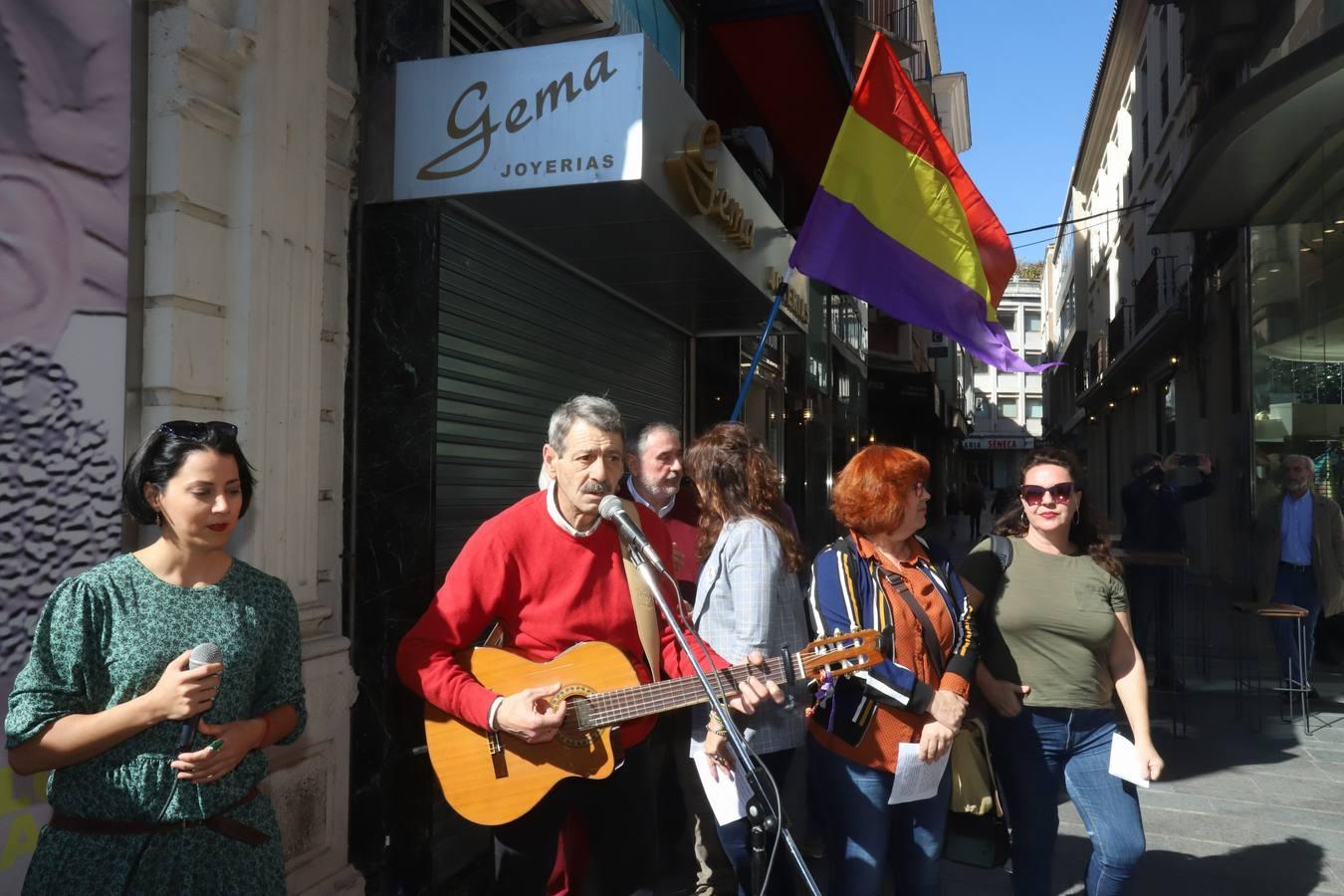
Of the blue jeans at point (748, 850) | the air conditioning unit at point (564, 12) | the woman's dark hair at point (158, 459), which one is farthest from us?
the air conditioning unit at point (564, 12)

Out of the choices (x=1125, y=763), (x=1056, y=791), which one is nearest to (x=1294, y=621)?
(x=1056, y=791)

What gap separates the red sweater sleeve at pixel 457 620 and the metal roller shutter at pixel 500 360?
148cm

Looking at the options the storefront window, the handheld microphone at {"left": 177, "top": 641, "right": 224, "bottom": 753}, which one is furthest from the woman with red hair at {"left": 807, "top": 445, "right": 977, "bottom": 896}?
the storefront window

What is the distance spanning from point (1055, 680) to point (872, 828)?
2.83ft

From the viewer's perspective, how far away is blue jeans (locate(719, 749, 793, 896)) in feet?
11.0

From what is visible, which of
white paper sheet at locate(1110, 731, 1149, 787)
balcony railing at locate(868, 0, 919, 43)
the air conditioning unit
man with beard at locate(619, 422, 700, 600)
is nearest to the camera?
white paper sheet at locate(1110, 731, 1149, 787)

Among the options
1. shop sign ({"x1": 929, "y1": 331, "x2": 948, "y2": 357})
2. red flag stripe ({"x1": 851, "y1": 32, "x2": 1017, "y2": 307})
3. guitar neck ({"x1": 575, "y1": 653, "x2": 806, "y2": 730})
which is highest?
shop sign ({"x1": 929, "y1": 331, "x2": 948, "y2": 357})

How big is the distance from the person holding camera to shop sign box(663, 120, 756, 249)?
4.87m

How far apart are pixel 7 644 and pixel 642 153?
285 cm

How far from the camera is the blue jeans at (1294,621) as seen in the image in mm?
7781

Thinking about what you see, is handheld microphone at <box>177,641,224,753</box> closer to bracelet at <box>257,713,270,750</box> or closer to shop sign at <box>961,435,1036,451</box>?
bracelet at <box>257,713,270,750</box>

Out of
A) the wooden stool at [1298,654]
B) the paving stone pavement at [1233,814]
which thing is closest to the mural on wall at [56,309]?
the paving stone pavement at [1233,814]

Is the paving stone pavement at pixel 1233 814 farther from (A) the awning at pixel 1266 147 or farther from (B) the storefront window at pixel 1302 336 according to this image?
(A) the awning at pixel 1266 147

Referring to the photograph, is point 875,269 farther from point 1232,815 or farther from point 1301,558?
point 1301,558
